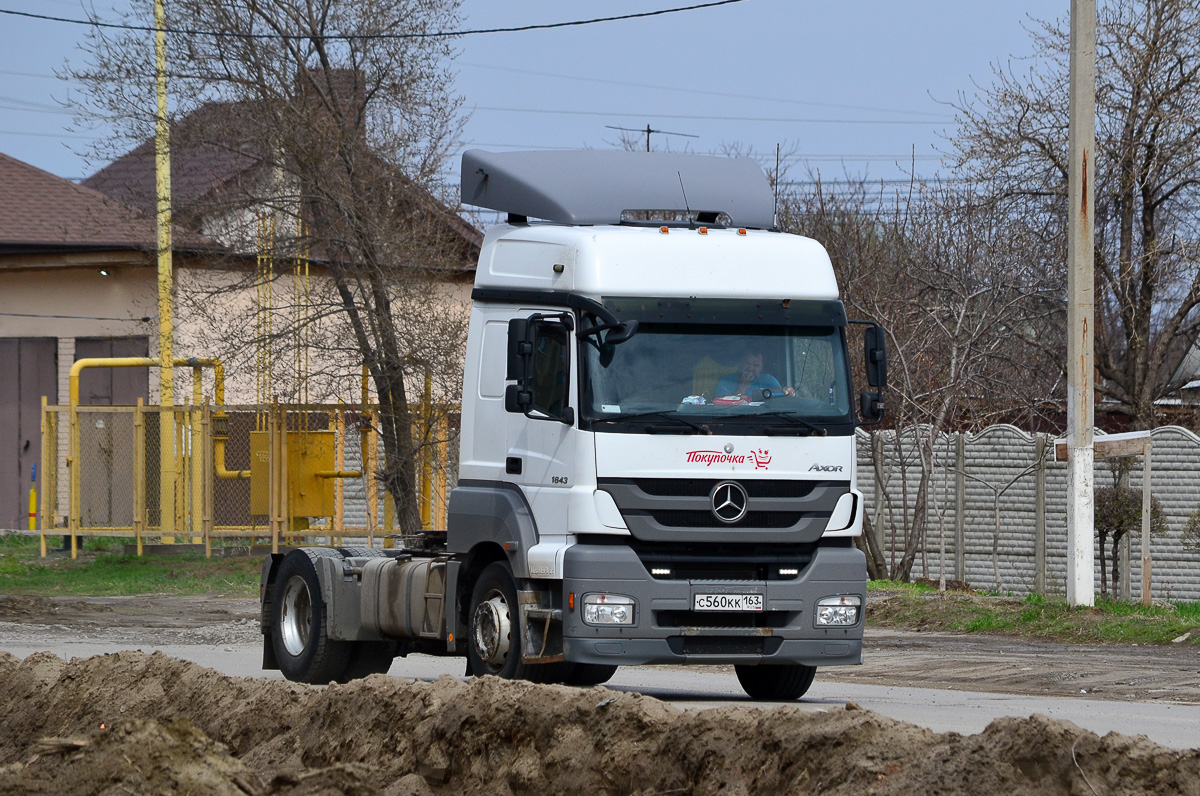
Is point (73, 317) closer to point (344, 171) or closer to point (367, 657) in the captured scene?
point (344, 171)

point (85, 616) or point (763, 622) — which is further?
point (85, 616)

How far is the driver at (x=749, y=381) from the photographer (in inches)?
434

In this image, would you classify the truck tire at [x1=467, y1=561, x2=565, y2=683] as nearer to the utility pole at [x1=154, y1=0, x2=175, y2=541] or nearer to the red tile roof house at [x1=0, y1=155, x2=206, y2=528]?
the utility pole at [x1=154, y1=0, x2=175, y2=541]

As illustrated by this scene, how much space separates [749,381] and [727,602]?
4.75 feet

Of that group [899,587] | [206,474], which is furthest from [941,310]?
[206,474]

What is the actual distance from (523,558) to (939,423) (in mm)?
10769

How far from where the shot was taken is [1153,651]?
611 inches

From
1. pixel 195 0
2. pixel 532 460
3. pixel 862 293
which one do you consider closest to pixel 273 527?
pixel 195 0

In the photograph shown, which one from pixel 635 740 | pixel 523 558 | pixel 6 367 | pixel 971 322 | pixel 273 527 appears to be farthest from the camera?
pixel 6 367

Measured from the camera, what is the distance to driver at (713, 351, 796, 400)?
36.2 ft

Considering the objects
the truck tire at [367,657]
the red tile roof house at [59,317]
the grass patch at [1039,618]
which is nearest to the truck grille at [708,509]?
the truck tire at [367,657]

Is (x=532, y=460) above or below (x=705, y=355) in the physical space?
below

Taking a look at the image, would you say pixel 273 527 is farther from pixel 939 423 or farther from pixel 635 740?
pixel 635 740

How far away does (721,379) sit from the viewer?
11.0m
